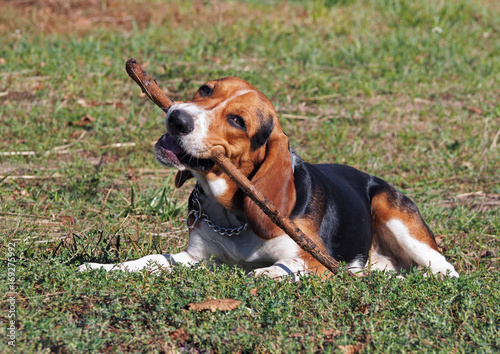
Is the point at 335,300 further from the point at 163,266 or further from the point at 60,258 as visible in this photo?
the point at 60,258

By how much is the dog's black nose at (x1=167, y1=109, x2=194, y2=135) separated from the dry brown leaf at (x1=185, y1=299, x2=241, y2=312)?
100 centimetres

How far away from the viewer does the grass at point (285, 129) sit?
11.0ft

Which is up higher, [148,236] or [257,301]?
[257,301]

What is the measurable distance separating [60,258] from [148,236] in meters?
1.23

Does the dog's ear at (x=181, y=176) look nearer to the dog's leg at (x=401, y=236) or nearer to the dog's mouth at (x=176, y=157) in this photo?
the dog's mouth at (x=176, y=157)

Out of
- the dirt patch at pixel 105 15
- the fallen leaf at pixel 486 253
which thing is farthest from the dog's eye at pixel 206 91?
the dirt patch at pixel 105 15

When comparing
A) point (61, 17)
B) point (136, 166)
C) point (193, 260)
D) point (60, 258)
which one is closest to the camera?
point (60, 258)

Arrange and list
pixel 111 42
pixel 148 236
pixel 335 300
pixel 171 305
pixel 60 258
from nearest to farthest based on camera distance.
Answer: pixel 171 305 < pixel 335 300 < pixel 60 258 < pixel 148 236 < pixel 111 42

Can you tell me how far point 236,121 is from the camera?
407cm

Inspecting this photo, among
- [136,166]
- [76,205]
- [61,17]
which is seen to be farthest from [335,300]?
[61,17]

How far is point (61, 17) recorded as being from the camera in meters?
10.6

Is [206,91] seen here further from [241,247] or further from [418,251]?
[418,251]

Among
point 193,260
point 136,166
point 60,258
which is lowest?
point 136,166

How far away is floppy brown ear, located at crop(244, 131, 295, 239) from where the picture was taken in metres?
4.04
